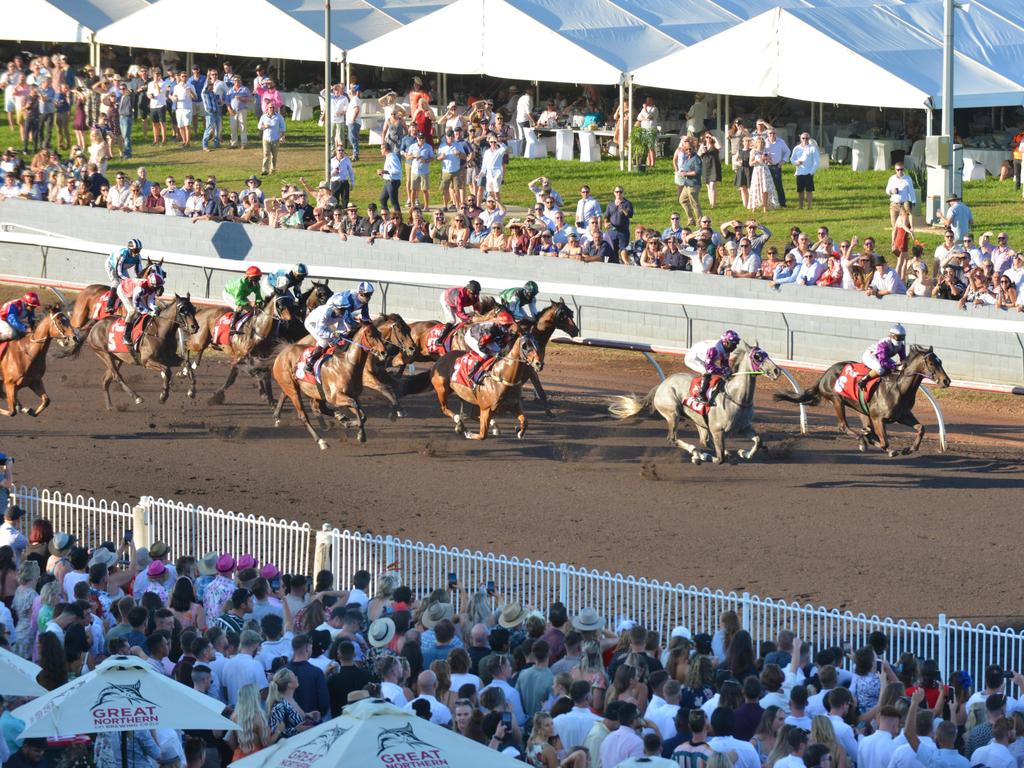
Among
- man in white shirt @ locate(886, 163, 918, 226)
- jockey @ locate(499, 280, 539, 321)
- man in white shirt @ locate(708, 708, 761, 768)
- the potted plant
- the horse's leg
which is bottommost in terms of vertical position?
man in white shirt @ locate(708, 708, 761, 768)

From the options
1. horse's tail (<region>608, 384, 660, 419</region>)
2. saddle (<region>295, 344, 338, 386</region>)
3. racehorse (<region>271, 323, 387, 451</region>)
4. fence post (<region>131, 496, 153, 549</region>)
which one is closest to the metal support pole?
horse's tail (<region>608, 384, 660, 419</region>)

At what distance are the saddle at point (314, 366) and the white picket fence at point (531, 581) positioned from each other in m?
3.64

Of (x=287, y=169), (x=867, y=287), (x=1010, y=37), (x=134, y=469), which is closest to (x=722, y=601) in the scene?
(x=134, y=469)

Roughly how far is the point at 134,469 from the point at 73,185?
11.3 meters

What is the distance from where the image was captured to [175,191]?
90.1ft

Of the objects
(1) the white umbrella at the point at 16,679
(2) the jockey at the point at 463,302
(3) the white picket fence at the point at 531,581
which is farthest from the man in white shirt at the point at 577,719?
(2) the jockey at the point at 463,302

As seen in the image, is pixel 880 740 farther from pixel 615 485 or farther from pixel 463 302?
pixel 463 302

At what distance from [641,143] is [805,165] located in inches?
148

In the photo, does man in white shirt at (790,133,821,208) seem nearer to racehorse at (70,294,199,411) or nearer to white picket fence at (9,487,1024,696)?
racehorse at (70,294,199,411)

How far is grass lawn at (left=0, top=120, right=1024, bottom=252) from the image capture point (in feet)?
88.2

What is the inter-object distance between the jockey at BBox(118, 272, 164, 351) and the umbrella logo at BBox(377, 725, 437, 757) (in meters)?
13.3

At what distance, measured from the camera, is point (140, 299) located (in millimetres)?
20391

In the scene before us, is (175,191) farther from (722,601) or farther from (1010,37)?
(722,601)

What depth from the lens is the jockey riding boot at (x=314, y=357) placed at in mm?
18969
